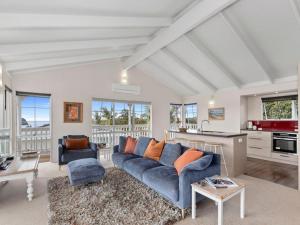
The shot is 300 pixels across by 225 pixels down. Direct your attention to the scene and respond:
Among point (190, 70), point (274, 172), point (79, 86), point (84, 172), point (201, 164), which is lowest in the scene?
point (274, 172)

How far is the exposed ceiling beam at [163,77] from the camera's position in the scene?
647 centimetres

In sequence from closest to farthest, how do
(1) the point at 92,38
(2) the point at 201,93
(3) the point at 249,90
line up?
(1) the point at 92,38 < (3) the point at 249,90 < (2) the point at 201,93

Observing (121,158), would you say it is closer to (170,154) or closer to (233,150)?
(170,154)

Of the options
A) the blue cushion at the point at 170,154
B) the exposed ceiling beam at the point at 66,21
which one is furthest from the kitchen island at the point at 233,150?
the exposed ceiling beam at the point at 66,21

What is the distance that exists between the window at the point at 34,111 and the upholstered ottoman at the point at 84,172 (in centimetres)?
290

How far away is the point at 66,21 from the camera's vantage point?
96.5 inches

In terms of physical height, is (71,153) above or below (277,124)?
below

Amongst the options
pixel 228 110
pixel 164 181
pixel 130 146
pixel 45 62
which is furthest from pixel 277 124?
pixel 45 62

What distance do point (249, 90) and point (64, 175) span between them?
5827 millimetres

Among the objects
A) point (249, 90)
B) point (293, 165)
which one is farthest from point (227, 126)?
point (293, 165)

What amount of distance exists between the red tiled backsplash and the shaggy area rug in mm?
4911

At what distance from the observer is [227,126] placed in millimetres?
6395

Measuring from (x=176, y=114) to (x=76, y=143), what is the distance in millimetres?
4785

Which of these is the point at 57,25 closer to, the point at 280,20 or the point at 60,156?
the point at 60,156
